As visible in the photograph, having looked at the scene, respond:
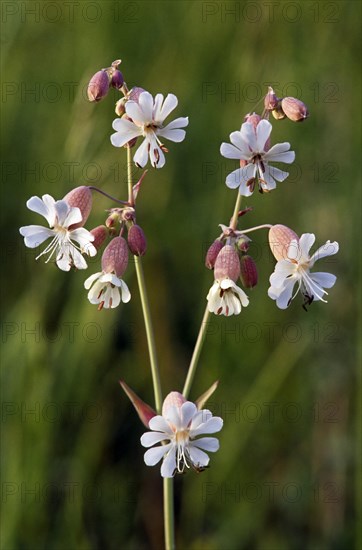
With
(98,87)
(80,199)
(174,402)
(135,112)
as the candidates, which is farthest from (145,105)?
(174,402)

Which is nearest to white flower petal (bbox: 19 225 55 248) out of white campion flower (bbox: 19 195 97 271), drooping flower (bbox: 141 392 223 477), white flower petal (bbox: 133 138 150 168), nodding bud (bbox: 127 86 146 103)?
white campion flower (bbox: 19 195 97 271)

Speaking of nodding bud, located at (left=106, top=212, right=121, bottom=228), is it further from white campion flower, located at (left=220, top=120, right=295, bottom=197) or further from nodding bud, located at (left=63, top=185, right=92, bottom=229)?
white campion flower, located at (left=220, top=120, right=295, bottom=197)

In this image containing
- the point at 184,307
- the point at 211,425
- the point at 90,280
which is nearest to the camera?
the point at 211,425

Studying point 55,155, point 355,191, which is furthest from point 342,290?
point 55,155

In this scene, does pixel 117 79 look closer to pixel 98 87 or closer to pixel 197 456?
pixel 98 87

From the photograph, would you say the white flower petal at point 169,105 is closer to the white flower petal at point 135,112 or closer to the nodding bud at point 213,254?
the white flower petal at point 135,112

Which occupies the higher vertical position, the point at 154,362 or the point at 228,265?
the point at 228,265
